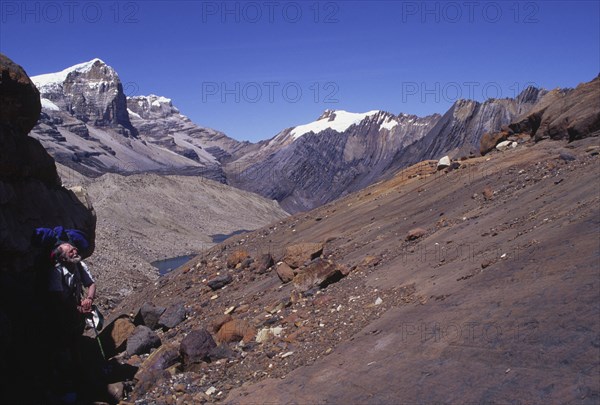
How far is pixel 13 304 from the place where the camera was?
6.10 meters

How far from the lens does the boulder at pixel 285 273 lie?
32.4 ft

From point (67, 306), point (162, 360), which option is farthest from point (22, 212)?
point (162, 360)

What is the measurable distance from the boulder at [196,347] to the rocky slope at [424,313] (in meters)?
0.02

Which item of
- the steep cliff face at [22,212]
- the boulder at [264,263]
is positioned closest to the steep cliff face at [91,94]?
the boulder at [264,263]

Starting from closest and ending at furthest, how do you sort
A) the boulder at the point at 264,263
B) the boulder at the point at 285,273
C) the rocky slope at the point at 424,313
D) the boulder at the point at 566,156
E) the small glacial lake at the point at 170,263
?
the rocky slope at the point at 424,313
the boulder at the point at 285,273
the boulder at the point at 566,156
the boulder at the point at 264,263
the small glacial lake at the point at 170,263

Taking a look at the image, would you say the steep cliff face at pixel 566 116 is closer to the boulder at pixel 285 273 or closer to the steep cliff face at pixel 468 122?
the boulder at pixel 285 273

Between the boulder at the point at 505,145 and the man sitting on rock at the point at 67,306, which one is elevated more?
the boulder at the point at 505,145

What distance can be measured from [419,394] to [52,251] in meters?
3.71

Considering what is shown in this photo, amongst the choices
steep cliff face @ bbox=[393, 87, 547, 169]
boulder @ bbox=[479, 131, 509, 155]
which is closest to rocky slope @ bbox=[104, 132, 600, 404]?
boulder @ bbox=[479, 131, 509, 155]

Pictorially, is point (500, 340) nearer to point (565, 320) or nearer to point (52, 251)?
point (565, 320)

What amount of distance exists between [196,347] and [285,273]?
3225mm

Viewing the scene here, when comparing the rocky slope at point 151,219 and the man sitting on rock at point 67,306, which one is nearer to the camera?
the man sitting on rock at point 67,306

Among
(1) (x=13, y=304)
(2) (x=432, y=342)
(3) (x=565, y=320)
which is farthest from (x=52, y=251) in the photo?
(3) (x=565, y=320)

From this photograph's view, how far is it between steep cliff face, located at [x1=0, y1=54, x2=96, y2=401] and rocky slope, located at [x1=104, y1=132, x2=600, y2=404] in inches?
51.7
